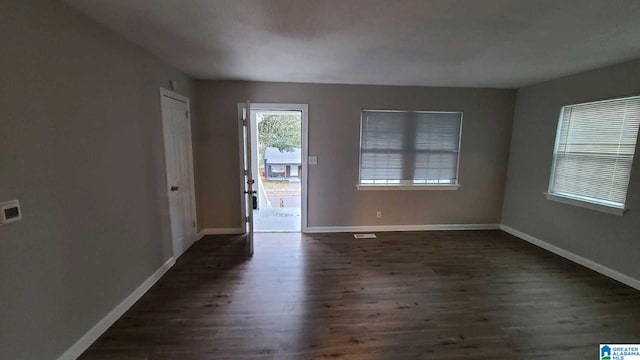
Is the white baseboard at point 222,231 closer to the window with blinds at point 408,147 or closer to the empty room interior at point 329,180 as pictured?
the empty room interior at point 329,180

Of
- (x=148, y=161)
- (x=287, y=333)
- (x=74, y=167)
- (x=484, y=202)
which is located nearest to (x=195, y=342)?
(x=287, y=333)

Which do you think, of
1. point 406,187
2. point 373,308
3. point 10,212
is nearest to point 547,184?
point 406,187

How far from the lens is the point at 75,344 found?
1788 millimetres

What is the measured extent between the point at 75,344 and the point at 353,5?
2901mm

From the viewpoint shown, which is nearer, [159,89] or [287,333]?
[287,333]

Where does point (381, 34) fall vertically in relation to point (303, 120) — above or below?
above

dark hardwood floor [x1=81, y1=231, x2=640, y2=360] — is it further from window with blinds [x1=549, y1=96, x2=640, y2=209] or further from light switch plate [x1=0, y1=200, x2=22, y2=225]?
light switch plate [x1=0, y1=200, x2=22, y2=225]

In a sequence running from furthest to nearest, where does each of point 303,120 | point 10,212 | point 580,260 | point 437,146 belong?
point 437,146, point 303,120, point 580,260, point 10,212

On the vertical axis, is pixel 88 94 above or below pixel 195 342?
above

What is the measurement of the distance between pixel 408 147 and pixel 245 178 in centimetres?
265

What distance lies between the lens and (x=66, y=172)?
1.70 m

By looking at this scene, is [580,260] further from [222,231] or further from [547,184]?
[222,231]

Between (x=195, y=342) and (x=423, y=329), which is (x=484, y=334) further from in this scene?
(x=195, y=342)

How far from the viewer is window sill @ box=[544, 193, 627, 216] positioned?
9.62ft
